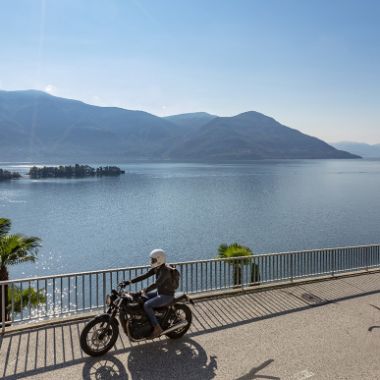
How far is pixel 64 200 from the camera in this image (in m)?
108

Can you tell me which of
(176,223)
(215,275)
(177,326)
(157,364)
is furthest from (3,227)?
(176,223)

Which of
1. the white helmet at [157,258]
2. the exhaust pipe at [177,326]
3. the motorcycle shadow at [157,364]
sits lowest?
the motorcycle shadow at [157,364]

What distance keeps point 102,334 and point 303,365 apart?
3.56 meters

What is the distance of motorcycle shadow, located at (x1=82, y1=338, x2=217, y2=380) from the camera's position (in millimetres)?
6691

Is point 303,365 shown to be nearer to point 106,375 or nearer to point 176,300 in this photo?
point 176,300

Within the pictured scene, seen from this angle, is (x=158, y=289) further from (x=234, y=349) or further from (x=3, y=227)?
(x=3, y=227)

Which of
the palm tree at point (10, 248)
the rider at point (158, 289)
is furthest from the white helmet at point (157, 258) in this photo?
the palm tree at point (10, 248)

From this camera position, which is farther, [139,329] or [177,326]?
[177,326]

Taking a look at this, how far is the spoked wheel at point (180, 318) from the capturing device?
26.6 ft

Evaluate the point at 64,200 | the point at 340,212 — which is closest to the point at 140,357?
the point at 340,212

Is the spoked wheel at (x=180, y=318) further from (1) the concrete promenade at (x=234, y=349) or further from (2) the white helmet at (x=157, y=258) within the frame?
(2) the white helmet at (x=157, y=258)

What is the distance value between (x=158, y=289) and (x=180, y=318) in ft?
2.87

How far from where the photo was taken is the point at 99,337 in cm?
736

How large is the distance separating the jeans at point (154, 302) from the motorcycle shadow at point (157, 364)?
57cm
